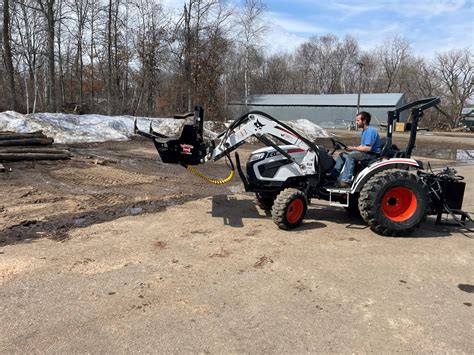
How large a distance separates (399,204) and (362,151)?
960 millimetres

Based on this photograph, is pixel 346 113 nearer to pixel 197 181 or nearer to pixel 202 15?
pixel 202 15

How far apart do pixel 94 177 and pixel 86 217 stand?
330cm

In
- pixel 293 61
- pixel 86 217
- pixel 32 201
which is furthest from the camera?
pixel 293 61

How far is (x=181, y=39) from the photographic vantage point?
1130 inches

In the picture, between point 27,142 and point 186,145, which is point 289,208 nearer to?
point 186,145

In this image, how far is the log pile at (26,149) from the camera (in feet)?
35.9

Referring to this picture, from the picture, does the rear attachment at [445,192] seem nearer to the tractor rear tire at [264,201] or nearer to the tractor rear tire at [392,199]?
the tractor rear tire at [392,199]

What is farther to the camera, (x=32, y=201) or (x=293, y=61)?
(x=293, y=61)

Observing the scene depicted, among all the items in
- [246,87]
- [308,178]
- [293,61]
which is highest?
[293,61]

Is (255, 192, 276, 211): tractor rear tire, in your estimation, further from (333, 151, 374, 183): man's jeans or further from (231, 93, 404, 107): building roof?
(231, 93, 404, 107): building roof

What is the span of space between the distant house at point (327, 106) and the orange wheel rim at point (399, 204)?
44216 mm

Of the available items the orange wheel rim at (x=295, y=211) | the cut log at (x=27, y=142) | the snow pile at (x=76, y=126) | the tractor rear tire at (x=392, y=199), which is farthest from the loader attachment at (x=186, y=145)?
the snow pile at (x=76, y=126)

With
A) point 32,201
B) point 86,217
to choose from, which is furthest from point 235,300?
point 32,201

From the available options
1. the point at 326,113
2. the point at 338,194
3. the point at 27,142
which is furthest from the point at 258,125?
the point at 326,113
